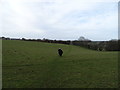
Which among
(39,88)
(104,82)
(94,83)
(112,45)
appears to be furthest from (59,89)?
(112,45)

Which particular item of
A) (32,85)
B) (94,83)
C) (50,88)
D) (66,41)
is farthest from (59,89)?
(66,41)

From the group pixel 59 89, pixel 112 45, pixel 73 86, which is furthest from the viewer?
pixel 112 45

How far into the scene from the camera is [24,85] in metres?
9.45

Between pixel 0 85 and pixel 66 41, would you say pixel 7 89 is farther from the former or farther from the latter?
pixel 66 41

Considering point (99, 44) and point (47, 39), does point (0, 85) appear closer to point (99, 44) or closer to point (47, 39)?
point (99, 44)

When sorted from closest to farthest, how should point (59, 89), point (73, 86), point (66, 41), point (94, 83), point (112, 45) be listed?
1. point (59, 89)
2. point (73, 86)
3. point (94, 83)
4. point (112, 45)
5. point (66, 41)

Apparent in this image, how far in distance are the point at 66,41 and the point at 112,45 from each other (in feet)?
96.9

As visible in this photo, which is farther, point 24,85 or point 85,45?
point 85,45

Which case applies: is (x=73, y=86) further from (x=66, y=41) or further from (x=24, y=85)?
(x=66, y=41)

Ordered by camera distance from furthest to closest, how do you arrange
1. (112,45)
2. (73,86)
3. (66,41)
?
1. (66,41)
2. (112,45)
3. (73,86)

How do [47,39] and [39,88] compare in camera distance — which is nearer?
[39,88]

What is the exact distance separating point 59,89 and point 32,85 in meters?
1.73

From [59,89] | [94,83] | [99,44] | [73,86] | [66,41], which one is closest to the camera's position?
[59,89]

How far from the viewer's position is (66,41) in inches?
3917
